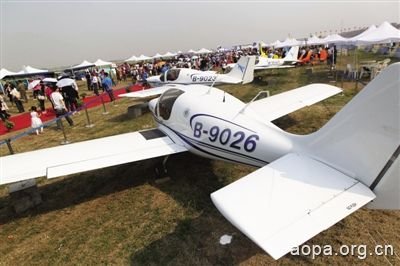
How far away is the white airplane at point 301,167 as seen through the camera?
282 cm

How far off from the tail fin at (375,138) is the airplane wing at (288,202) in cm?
15

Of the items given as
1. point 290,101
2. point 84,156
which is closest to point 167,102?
point 84,156

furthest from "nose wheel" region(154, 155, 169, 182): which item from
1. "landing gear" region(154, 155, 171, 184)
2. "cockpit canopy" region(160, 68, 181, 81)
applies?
"cockpit canopy" region(160, 68, 181, 81)

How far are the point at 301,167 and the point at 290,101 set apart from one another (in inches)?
226

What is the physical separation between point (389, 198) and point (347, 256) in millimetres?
1446

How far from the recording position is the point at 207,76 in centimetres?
1694

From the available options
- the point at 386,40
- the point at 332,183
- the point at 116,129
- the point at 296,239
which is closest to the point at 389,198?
the point at 332,183

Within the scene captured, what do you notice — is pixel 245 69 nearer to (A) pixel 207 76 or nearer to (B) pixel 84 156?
(A) pixel 207 76

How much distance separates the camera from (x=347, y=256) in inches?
159

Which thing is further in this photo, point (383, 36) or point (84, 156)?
point (383, 36)

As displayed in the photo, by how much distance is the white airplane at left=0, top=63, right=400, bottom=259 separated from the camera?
111 inches

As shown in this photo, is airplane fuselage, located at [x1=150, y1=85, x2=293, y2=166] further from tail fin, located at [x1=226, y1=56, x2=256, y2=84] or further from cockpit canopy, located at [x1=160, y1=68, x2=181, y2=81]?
tail fin, located at [x1=226, y1=56, x2=256, y2=84]

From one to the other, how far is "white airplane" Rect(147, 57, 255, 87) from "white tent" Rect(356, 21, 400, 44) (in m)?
8.95

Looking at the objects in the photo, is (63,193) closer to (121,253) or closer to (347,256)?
(121,253)
